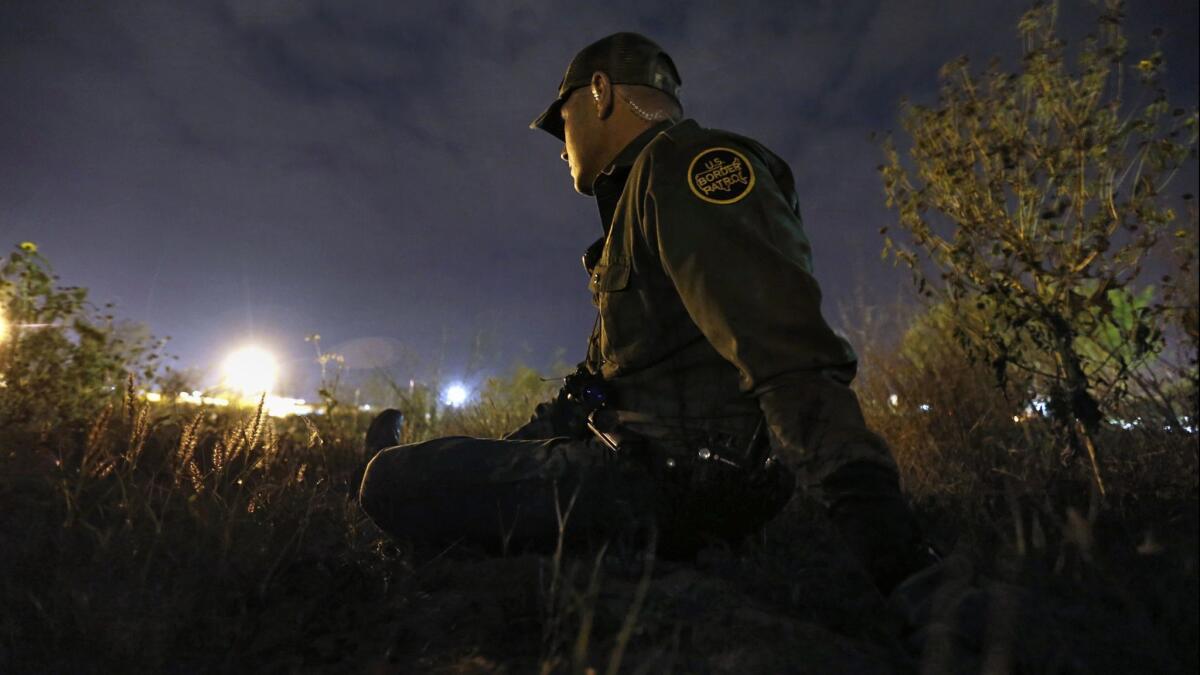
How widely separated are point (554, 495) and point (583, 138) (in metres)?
1.41

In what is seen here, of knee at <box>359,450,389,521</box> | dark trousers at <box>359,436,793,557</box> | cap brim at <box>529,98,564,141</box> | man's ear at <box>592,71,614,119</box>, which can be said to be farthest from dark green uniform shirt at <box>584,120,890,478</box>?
knee at <box>359,450,389,521</box>

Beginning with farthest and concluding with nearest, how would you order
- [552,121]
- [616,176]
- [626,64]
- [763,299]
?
[552,121]
[626,64]
[616,176]
[763,299]

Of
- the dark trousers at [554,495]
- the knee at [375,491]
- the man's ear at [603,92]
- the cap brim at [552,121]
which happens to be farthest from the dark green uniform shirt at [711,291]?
the knee at [375,491]

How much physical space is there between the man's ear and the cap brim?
0.27 m

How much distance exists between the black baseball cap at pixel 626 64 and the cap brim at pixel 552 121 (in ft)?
0.47

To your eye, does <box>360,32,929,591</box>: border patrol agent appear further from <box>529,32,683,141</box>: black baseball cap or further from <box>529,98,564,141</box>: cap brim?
<box>529,98,564,141</box>: cap brim

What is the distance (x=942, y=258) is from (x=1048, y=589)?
2.92 m

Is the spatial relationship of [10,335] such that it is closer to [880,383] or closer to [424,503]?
[424,503]

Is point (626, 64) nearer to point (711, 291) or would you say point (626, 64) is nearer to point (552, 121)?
point (552, 121)

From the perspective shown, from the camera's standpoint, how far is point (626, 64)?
2484 mm

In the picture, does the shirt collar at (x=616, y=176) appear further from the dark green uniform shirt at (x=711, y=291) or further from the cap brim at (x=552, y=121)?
the cap brim at (x=552, y=121)

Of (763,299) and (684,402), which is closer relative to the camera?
(763,299)

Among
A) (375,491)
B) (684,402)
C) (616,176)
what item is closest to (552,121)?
(616,176)

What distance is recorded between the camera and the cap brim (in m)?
2.84
